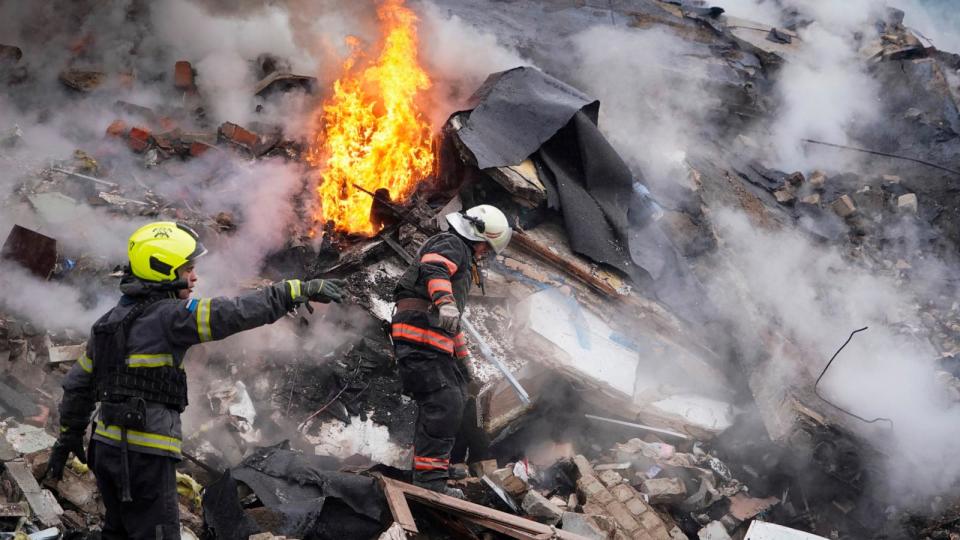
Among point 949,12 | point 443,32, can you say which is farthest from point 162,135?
point 949,12

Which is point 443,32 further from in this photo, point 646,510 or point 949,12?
point 949,12

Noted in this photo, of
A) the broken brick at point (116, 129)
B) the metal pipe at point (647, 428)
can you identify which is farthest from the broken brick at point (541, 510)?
the broken brick at point (116, 129)

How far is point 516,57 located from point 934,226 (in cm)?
591

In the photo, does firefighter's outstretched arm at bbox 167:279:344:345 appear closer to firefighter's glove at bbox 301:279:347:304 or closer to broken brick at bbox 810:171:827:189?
firefighter's glove at bbox 301:279:347:304

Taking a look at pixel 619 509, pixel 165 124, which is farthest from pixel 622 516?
pixel 165 124

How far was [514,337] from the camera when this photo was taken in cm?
598

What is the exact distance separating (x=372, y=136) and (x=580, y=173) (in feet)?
7.72

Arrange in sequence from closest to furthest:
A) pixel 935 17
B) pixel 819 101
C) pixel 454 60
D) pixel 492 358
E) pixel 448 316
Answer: pixel 448 316 < pixel 492 358 < pixel 454 60 < pixel 819 101 < pixel 935 17

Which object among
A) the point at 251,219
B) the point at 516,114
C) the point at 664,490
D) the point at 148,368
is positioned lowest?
the point at 664,490

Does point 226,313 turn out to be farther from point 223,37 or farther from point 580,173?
point 223,37

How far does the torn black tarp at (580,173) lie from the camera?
265 inches

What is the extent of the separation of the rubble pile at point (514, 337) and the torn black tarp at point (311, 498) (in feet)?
0.05

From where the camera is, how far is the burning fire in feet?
23.1

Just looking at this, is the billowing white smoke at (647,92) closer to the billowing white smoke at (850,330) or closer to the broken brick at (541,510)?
the billowing white smoke at (850,330)
